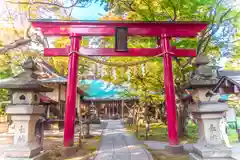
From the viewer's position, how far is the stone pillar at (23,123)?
5.53 meters

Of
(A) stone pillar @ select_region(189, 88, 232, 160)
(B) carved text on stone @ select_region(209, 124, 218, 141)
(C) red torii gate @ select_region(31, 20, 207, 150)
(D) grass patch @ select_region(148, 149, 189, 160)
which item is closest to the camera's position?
(A) stone pillar @ select_region(189, 88, 232, 160)

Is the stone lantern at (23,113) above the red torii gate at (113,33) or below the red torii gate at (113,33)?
below

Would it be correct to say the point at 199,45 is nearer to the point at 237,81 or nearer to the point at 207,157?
the point at 237,81

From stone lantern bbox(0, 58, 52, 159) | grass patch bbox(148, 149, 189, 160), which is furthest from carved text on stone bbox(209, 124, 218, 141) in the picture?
stone lantern bbox(0, 58, 52, 159)

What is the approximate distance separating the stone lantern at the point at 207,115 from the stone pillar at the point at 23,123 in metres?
5.22

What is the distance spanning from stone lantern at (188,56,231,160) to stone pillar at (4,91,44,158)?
17.1ft

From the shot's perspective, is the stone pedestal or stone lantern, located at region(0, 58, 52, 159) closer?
the stone pedestal

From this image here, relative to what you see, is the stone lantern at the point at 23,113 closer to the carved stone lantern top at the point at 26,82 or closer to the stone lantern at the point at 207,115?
the carved stone lantern top at the point at 26,82

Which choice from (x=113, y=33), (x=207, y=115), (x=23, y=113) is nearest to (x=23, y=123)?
(x=23, y=113)

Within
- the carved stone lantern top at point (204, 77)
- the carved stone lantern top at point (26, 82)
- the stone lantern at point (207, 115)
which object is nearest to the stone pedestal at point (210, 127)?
the stone lantern at point (207, 115)

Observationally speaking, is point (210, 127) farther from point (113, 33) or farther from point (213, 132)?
point (113, 33)

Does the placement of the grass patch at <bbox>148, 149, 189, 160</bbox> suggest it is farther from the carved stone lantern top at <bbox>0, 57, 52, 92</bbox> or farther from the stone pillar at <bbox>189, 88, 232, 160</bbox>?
the carved stone lantern top at <bbox>0, 57, 52, 92</bbox>

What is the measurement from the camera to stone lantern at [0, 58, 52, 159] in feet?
18.3

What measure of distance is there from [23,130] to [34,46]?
1166cm
